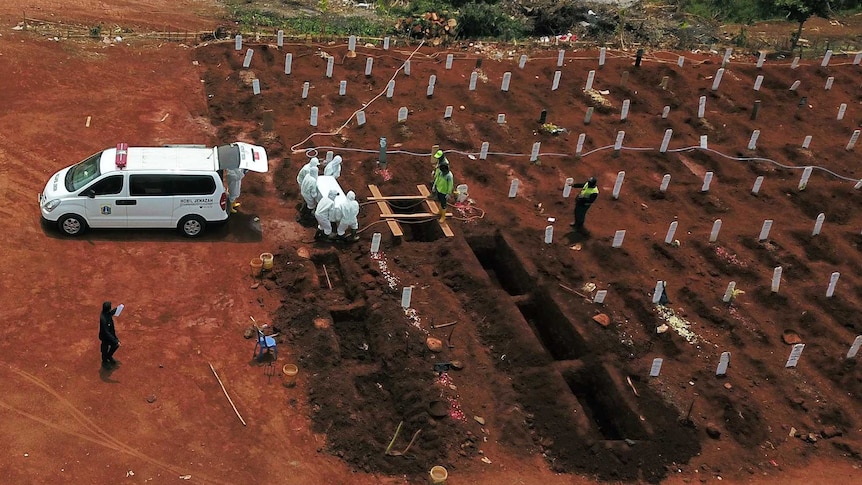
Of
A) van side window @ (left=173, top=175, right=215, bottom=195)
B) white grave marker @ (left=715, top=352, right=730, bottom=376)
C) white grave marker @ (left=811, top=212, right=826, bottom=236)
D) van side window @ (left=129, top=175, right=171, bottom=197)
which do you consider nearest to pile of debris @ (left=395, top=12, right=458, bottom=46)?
van side window @ (left=173, top=175, right=215, bottom=195)

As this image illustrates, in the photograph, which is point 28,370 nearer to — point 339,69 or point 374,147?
point 374,147

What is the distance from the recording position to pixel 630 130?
75.3 ft

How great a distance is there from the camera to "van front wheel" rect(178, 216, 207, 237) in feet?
51.2

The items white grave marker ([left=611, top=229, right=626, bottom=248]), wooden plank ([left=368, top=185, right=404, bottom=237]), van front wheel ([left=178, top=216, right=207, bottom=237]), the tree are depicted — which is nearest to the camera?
van front wheel ([left=178, top=216, right=207, bottom=237])

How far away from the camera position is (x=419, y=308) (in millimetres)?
14570

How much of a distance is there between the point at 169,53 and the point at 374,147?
926 centimetres

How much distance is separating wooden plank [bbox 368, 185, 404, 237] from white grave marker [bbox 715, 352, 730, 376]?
23.9 feet

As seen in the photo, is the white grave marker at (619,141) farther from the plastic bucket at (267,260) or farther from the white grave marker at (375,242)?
the plastic bucket at (267,260)

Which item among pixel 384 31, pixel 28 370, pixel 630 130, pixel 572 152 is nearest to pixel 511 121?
pixel 572 152

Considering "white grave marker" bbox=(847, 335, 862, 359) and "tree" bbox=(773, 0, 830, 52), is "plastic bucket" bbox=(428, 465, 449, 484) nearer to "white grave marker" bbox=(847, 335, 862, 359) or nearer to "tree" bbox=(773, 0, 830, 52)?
"white grave marker" bbox=(847, 335, 862, 359)

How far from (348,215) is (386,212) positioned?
157cm

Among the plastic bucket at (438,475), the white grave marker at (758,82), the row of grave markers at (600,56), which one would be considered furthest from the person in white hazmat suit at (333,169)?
the white grave marker at (758,82)

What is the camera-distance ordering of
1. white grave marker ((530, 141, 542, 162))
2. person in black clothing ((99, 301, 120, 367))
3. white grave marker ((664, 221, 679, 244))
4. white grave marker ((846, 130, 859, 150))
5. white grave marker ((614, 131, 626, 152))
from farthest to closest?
white grave marker ((846, 130, 859, 150)) → white grave marker ((614, 131, 626, 152)) → white grave marker ((530, 141, 542, 162)) → white grave marker ((664, 221, 679, 244)) → person in black clothing ((99, 301, 120, 367))

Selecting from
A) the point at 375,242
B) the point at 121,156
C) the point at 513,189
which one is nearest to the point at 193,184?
the point at 121,156
